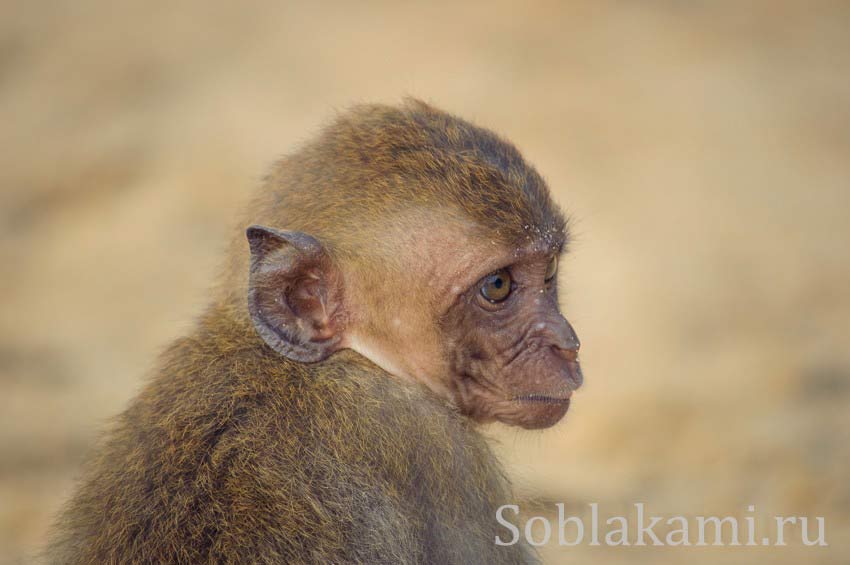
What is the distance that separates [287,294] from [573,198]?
6209 millimetres

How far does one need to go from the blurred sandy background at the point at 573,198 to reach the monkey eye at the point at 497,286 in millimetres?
3275

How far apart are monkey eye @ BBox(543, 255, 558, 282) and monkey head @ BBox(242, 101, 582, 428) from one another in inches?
4.4

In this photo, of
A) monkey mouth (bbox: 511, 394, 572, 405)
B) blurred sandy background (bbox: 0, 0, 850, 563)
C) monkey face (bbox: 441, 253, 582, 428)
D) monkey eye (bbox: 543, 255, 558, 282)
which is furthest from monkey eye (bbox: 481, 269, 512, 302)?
blurred sandy background (bbox: 0, 0, 850, 563)

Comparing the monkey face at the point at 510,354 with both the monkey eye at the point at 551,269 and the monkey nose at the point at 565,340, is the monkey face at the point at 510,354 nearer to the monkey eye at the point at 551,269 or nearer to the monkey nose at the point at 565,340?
the monkey nose at the point at 565,340

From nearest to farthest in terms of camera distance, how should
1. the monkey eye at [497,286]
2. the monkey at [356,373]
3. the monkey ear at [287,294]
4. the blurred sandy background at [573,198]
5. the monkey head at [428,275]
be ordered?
the monkey at [356,373], the monkey ear at [287,294], the monkey head at [428,275], the monkey eye at [497,286], the blurred sandy background at [573,198]

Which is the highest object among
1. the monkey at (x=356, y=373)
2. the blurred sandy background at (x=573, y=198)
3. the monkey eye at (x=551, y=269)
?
the blurred sandy background at (x=573, y=198)

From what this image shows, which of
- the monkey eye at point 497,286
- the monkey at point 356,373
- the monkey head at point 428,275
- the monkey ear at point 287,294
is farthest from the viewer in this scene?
the monkey eye at point 497,286

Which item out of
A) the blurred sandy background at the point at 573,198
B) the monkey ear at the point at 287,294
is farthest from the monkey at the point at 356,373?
the blurred sandy background at the point at 573,198

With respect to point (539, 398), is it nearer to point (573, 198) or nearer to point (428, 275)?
point (428, 275)

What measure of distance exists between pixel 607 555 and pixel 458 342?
133 inches

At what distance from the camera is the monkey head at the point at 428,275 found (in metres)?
4.31

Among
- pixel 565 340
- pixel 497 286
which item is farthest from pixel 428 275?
pixel 565 340

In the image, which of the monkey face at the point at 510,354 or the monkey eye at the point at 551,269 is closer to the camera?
the monkey face at the point at 510,354

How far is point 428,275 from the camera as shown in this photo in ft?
14.3
